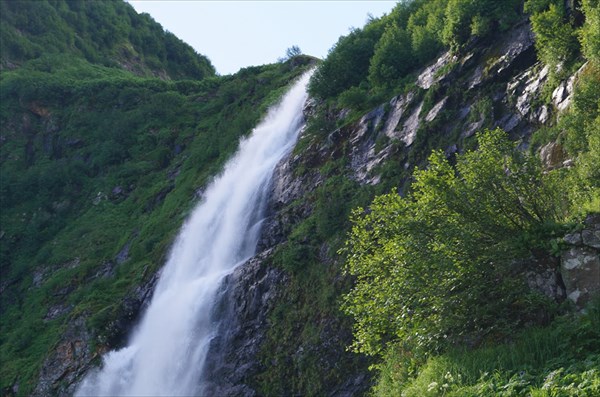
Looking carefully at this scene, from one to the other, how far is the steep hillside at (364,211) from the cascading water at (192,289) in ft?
2.99

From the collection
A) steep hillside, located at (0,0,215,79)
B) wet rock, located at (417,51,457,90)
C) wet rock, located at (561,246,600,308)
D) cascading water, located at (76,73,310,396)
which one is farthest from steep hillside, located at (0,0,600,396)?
steep hillside, located at (0,0,215,79)

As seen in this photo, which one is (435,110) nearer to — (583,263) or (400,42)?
(400,42)

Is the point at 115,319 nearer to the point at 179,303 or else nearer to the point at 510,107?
the point at 179,303

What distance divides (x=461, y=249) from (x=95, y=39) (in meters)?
64.6

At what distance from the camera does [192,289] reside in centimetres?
2645

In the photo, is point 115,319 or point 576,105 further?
point 115,319

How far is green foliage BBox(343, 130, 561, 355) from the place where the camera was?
42.8 feet

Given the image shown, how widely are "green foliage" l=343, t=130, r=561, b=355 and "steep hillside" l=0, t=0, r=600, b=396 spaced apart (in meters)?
0.04

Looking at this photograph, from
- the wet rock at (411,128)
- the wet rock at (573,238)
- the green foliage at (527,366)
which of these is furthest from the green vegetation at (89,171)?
the wet rock at (573,238)

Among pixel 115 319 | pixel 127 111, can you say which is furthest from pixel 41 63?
pixel 115 319

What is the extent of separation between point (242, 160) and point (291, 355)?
1619 centimetres

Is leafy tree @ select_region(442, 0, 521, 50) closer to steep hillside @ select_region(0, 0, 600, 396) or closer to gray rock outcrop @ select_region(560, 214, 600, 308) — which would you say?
steep hillside @ select_region(0, 0, 600, 396)

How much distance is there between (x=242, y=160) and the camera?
3538 centimetres

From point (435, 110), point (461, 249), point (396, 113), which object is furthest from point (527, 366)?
point (396, 113)
